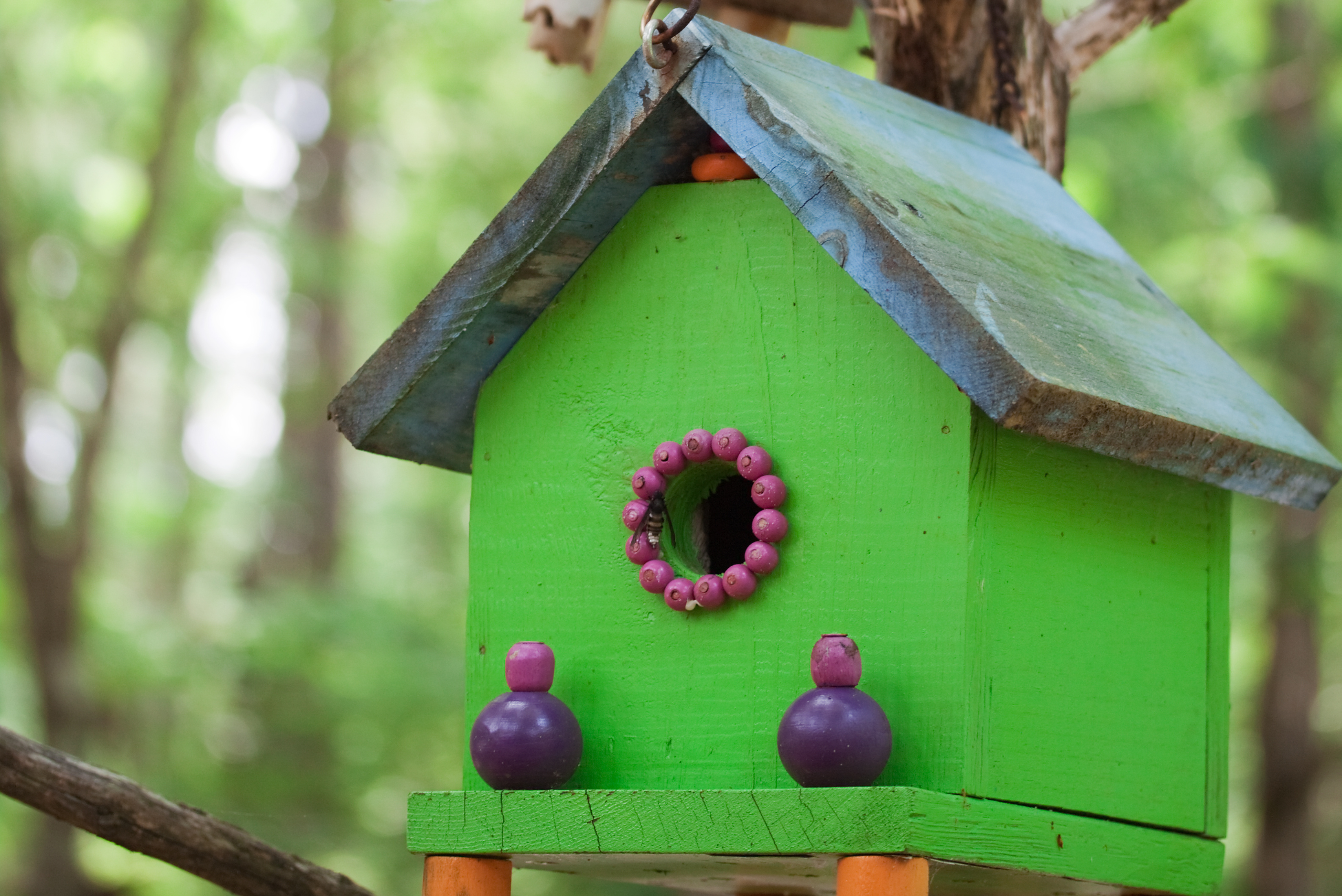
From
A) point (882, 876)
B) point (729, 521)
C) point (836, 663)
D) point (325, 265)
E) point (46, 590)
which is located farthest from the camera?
point (325, 265)

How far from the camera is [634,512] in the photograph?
90.4 inches

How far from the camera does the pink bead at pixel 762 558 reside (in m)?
2.17

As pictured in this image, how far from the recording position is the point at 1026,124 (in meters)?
3.10

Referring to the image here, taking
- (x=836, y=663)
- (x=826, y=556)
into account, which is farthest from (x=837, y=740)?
(x=826, y=556)

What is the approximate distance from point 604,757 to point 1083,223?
4.16 ft

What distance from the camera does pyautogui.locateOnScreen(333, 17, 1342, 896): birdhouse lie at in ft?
6.60

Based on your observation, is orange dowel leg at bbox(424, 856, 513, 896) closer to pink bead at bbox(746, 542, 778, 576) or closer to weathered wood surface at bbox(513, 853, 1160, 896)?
weathered wood surface at bbox(513, 853, 1160, 896)

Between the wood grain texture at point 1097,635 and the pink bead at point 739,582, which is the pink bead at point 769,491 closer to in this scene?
the pink bead at point 739,582

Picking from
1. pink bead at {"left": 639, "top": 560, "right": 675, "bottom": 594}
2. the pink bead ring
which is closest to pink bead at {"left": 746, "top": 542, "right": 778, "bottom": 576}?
the pink bead ring

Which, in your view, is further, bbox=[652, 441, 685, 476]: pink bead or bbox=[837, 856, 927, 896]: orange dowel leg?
bbox=[652, 441, 685, 476]: pink bead

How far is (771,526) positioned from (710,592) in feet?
0.43

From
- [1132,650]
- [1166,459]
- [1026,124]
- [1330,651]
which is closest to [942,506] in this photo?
[1166,459]

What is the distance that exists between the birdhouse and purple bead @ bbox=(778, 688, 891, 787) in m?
0.02

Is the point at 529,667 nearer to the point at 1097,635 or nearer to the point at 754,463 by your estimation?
the point at 754,463
